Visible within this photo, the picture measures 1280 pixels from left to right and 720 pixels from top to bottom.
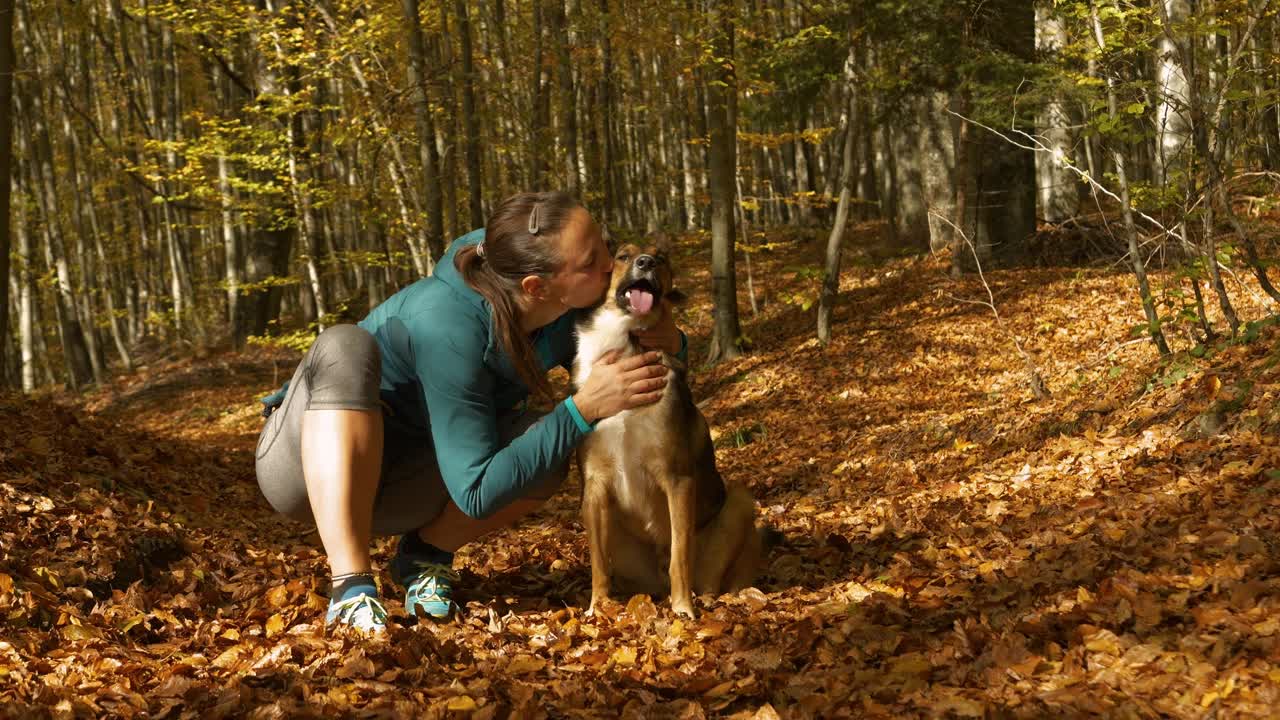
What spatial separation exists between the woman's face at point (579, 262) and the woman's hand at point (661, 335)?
40 cm

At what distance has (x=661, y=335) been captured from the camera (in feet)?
13.0

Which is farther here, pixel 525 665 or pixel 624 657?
pixel 624 657

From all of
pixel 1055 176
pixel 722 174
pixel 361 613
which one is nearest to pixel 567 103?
pixel 722 174

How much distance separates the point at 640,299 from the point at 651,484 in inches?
28.1

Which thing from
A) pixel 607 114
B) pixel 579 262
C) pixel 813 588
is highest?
pixel 607 114

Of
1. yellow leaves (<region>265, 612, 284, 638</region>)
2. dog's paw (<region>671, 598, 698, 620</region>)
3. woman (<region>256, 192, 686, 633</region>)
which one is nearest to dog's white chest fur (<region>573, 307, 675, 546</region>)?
woman (<region>256, 192, 686, 633</region>)

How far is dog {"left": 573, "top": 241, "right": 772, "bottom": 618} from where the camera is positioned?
374cm

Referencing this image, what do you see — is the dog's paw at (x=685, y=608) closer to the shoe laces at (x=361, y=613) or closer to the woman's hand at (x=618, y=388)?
the woman's hand at (x=618, y=388)

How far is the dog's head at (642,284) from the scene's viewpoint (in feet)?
12.6

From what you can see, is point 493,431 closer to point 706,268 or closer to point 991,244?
point 991,244

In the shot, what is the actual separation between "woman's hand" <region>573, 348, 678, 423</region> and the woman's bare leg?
0.73m

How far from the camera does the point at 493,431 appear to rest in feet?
11.2

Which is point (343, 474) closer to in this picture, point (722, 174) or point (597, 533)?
point (597, 533)

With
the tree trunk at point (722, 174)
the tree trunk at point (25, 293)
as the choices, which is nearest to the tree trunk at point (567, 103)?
the tree trunk at point (722, 174)
